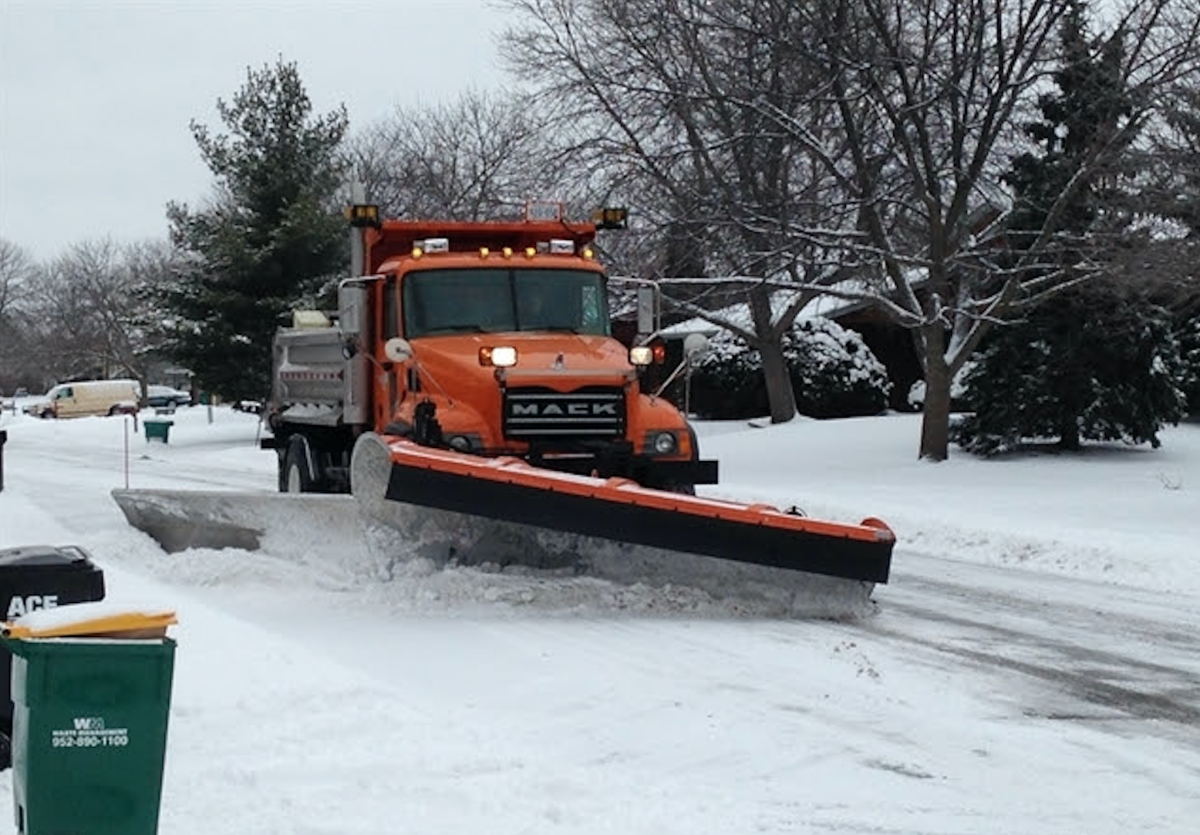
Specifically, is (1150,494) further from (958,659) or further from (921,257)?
(958,659)

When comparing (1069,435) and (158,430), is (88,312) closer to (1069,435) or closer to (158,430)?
(158,430)

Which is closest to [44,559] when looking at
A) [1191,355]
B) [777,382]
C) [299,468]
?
[299,468]

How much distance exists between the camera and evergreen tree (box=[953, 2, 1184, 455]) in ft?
69.2

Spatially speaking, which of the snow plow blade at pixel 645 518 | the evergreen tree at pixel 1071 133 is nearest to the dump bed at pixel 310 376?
the snow plow blade at pixel 645 518

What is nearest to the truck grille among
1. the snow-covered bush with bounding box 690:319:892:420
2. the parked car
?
the snow-covered bush with bounding box 690:319:892:420

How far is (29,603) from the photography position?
5.49m

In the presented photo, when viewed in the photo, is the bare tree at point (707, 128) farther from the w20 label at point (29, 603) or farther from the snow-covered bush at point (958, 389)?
the w20 label at point (29, 603)

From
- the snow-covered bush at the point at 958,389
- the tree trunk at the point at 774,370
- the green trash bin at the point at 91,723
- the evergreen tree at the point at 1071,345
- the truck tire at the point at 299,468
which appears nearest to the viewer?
the green trash bin at the point at 91,723

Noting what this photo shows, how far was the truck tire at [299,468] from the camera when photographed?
44.6 feet

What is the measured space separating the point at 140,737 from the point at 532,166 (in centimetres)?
2080

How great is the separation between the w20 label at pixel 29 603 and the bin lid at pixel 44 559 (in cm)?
11

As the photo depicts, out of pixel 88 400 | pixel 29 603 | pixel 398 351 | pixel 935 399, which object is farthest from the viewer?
pixel 88 400

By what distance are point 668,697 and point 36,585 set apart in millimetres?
2975

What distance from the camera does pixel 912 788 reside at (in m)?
5.63
